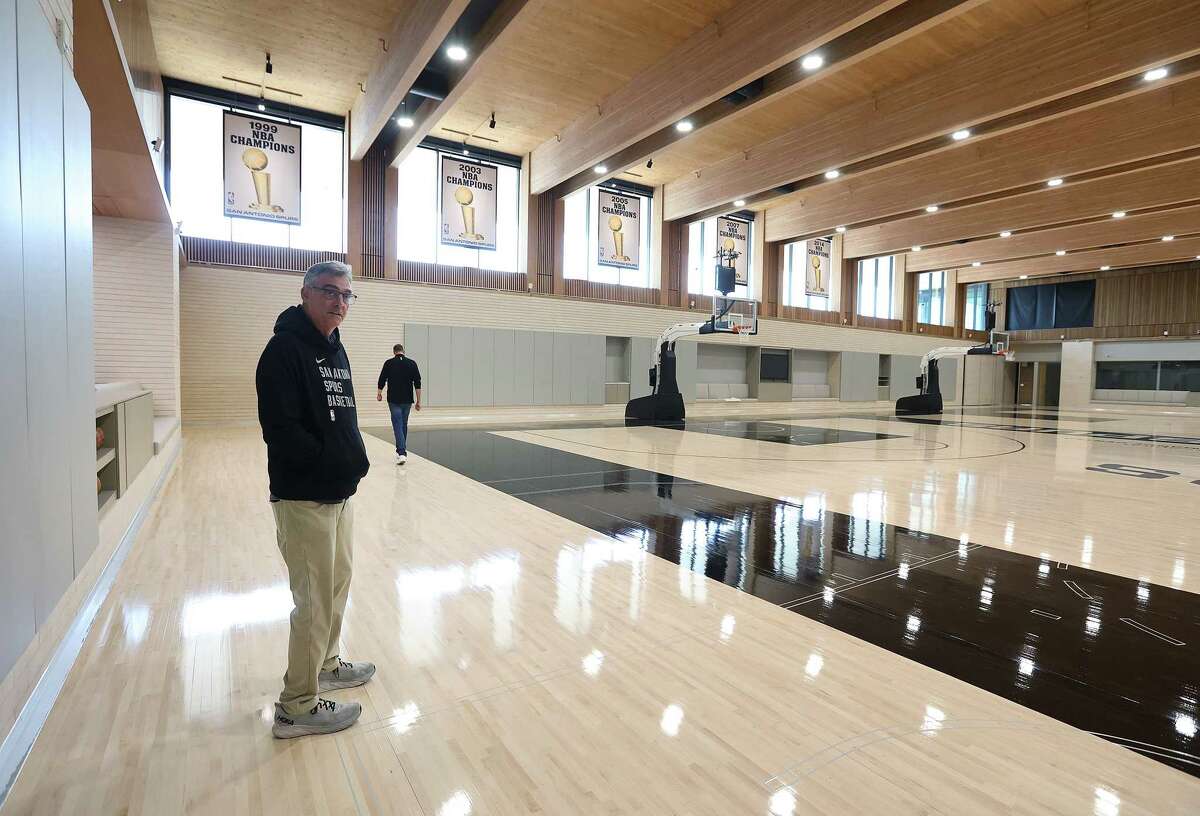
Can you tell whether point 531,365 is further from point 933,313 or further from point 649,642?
point 933,313

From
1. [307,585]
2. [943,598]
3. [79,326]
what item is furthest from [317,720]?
[943,598]

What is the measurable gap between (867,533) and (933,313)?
94.1 feet

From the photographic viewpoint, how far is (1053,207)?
1780 centimetres

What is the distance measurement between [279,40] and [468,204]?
5.92 metres

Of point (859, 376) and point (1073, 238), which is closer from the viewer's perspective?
point (1073, 238)

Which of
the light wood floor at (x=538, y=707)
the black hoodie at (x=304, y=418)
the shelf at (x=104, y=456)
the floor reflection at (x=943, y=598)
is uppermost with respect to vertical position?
the black hoodie at (x=304, y=418)

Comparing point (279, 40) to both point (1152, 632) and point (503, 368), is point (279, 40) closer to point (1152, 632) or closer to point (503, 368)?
point (503, 368)

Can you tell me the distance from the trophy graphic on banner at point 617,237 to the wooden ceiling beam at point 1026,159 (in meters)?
5.73

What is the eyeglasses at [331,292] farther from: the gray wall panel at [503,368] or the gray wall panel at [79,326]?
the gray wall panel at [503,368]

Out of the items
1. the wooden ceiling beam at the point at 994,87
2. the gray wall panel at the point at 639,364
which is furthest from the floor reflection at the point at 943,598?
the gray wall panel at the point at 639,364

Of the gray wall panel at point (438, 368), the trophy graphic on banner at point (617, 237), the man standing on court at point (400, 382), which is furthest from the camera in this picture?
the trophy graphic on banner at point (617, 237)

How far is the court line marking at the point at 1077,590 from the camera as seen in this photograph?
3.81 meters

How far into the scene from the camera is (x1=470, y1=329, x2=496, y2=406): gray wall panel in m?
16.8

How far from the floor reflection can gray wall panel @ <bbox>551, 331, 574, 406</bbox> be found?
11.7m
